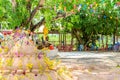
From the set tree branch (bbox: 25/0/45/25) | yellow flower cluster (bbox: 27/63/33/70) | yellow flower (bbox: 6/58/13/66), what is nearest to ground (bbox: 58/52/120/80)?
yellow flower cluster (bbox: 27/63/33/70)

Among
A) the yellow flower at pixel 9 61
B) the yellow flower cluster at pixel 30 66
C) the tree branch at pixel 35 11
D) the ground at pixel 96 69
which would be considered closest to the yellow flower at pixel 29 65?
the yellow flower cluster at pixel 30 66

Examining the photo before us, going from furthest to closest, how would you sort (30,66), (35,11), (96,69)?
(96,69) < (30,66) < (35,11)

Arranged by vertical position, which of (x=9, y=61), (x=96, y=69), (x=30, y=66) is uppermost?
(x=9, y=61)

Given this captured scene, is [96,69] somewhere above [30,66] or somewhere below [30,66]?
below

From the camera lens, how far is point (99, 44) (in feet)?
70.7

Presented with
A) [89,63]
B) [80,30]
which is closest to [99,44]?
[80,30]

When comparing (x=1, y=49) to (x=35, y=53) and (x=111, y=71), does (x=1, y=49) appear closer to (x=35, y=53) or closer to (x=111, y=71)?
(x=35, y=53)

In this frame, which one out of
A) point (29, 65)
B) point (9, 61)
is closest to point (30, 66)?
point (29, 65)

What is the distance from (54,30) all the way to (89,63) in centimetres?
702

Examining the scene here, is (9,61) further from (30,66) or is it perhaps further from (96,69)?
(96,69)

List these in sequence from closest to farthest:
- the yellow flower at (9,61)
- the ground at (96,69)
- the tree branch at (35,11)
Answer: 1. the tree branch at (35,11)
2. the yellow flower at (9,61)
3. the ground at (96,69)

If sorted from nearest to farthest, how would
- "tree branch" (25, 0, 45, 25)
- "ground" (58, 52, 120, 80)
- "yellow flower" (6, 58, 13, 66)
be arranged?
1. "tree branch" (25, 0, 45, 25)
2. "yellow flower" (6, 58, 13, 66)
3. "ground" (58, 52, 120, 80)

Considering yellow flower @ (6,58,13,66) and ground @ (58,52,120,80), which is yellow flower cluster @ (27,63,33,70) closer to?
yellow flower @ (6,58,13,66)

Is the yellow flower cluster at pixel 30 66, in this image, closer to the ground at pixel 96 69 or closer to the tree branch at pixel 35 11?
the tree branch at pixel 35 11
